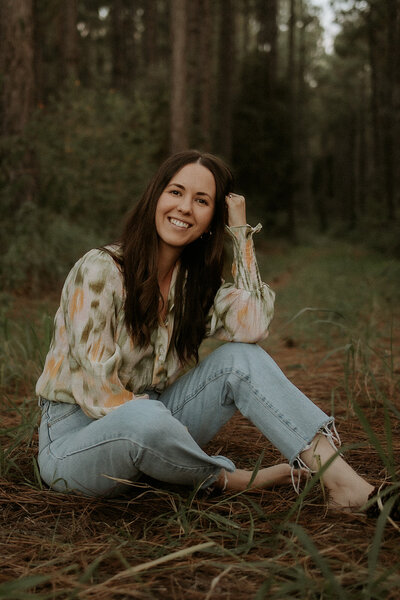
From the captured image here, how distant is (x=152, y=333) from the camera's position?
2295 mm

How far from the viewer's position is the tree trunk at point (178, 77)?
30.8 ft

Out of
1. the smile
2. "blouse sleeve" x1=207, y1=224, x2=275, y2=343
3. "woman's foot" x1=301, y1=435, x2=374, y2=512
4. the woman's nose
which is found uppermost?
the woman's nose

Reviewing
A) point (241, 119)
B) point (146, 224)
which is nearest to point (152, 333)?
point (146, 224)

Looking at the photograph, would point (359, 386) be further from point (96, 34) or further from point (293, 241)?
point (96, 34)

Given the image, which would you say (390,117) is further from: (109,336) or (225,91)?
(109,336)

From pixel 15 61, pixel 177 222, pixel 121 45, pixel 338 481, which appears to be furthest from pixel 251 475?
pixel 121 45

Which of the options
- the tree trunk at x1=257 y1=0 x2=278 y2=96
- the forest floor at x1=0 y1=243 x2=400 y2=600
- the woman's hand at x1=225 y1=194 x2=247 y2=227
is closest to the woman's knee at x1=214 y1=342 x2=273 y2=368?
the forest floor at x1=0 y1=243 x2=400 y2=600

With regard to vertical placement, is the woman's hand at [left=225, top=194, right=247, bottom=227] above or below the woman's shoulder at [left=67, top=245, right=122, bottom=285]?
above

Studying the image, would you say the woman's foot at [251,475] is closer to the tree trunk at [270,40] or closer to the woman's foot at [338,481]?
the woman's foot at [338,481]

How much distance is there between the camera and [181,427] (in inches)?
75.0

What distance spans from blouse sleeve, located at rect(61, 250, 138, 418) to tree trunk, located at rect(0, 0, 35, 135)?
16.7 feet

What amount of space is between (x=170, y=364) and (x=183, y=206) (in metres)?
0.61

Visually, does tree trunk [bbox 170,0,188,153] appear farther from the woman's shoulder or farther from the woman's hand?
the woman's shoulder

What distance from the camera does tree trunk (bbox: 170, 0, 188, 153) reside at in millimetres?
9391
